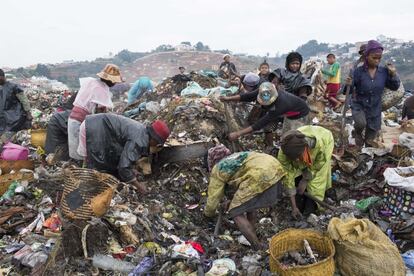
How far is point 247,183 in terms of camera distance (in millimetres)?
3291

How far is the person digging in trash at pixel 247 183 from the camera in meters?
3.29

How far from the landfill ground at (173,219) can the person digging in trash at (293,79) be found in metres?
0.79

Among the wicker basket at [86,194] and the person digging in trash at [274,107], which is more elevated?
the person digging in trash at [274,107]

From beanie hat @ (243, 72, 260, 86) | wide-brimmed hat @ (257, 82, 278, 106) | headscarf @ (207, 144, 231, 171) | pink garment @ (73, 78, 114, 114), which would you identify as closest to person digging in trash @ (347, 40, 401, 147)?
wide-brimmed hat @ (257, 82, 278, 106)

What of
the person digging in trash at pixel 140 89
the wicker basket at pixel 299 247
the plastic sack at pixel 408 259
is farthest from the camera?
the person digging in trash at pixel 140 89

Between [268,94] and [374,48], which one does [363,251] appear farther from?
[374,48]

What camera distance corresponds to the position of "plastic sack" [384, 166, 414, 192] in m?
3.52

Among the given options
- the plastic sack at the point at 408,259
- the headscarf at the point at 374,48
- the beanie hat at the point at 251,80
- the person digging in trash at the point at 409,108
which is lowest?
the plastic sack at the point at 408,259

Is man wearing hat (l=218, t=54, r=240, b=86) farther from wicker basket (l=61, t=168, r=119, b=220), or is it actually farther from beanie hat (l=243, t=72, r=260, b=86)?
wicker basket (l=61, t=168, r=119, b=220)

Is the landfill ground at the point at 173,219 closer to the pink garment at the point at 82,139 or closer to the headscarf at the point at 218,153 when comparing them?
the pink garment at the point at 82,139

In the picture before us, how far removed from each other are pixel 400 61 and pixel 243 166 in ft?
101

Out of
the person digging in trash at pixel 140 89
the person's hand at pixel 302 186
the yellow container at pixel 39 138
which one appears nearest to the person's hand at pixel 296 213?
the person's hand at pixel 302 186

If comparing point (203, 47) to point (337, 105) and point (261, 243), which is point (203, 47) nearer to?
point (337, 105)

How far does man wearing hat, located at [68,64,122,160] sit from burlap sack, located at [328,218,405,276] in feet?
9.93
